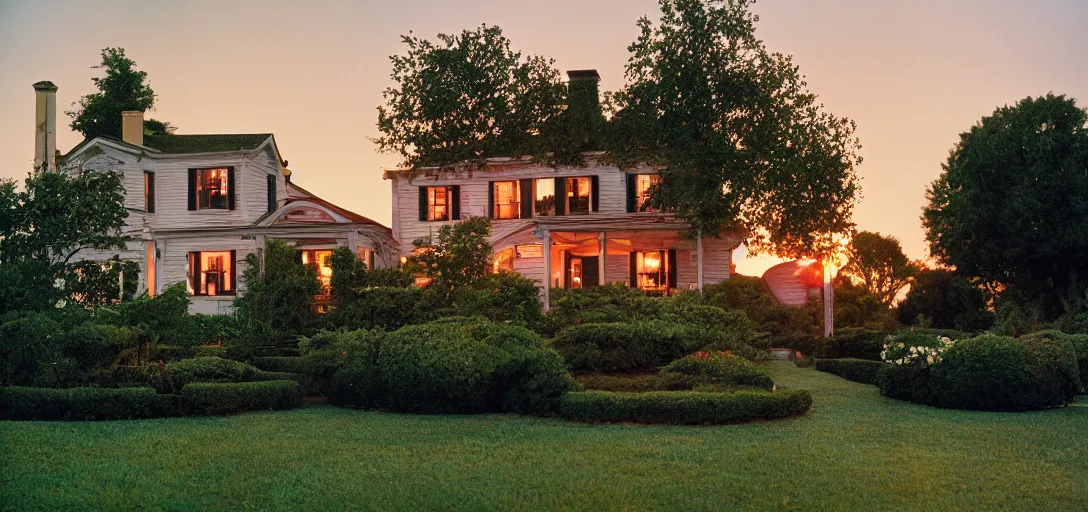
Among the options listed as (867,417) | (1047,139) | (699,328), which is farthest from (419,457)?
(1047,139)

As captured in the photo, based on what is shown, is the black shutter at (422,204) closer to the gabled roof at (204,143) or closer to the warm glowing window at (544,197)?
the warm glowing window at (544,197)

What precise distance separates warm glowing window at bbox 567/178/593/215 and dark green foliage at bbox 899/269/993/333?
43.9 feet

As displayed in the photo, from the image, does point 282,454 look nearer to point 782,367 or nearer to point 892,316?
point 782,367

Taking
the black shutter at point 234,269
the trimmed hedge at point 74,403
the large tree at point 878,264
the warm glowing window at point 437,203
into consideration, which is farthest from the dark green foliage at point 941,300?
the trimmed hedge at point 74,403

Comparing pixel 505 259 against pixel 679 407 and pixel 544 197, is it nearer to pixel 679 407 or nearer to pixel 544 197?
pixel 544 197

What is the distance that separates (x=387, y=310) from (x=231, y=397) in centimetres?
752

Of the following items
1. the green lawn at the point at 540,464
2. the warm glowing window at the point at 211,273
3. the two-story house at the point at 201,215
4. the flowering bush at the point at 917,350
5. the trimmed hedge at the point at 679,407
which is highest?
the two-story house at the point at 201,215

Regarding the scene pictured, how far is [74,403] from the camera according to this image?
1443 cm

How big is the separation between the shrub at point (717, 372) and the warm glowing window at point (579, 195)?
641 inches

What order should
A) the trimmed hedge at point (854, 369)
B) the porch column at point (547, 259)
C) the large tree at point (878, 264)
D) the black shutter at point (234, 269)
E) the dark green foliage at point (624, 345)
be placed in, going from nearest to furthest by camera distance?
the dark green foliage at point (624, 345)
the trimmed hedge at point (854, 369)
the porch column at point (547, 259)
the black shutter at point (234, 269)
the large tree at point (878, 264)

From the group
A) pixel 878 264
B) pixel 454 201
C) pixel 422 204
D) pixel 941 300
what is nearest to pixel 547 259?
pixel 454 201

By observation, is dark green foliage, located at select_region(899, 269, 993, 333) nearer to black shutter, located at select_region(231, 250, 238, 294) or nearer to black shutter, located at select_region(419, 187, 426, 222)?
black shutter, located at select_region(419, 187, 426, 222)

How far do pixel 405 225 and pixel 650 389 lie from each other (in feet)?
64.0

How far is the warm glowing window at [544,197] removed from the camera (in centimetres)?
3300
